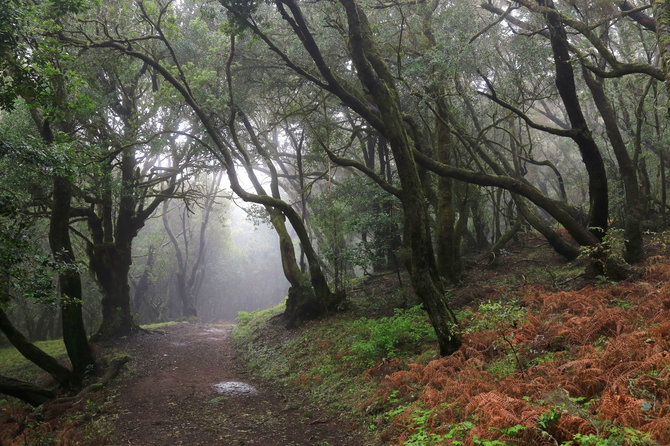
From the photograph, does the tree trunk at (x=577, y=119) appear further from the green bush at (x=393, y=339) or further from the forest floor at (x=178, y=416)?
the forest floor at (x=178, y=416)

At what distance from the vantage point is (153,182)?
15.9 meters

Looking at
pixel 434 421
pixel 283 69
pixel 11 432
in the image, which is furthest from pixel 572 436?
pixel 283 69

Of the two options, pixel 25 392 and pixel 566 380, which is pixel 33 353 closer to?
pixel 25 392

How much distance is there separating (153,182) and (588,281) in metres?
14.5

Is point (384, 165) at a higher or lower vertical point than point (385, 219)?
higher

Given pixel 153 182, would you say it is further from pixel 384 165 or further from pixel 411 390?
pixel 411 390

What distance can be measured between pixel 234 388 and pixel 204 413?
1.79m

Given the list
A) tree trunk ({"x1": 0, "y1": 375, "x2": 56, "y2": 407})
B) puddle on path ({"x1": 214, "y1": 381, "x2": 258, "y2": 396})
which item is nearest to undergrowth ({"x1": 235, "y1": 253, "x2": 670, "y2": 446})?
puddle on path ({"x1": 214, "y1": 381, "x2": 258, "y2": 396})

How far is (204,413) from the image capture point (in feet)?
24.5

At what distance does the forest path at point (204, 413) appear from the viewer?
6.09 m

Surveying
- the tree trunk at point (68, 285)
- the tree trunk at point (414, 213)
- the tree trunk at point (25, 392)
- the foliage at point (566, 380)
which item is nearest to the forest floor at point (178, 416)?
the tree trunk at point (25, 392)

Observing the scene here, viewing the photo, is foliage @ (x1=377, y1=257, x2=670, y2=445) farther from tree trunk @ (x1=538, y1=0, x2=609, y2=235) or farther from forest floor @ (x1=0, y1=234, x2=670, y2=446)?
tree trunk @ (x1=538, y1=0, x2=609, y2=235)

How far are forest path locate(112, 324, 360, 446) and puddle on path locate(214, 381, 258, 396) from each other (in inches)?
4.0

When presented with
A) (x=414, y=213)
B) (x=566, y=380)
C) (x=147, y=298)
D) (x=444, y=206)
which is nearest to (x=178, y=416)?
(x=414, y=213)
